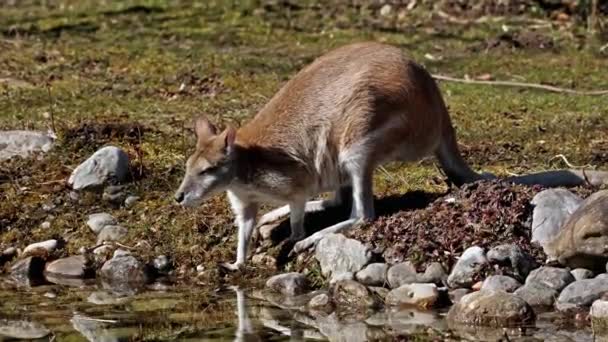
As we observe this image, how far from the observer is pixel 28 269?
8.30 m

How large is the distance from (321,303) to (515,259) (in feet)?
3.39

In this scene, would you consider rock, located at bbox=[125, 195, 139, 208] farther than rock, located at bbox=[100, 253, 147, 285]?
Yes

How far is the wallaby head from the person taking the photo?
769cm

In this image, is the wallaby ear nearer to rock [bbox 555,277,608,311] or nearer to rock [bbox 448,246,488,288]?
rock [bbox 448,246,488,288]

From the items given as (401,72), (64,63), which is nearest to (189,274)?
(401,72)

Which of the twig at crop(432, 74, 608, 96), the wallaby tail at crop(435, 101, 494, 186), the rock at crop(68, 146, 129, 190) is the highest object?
the wallaby tail at crop(435, 101, 494, 186)

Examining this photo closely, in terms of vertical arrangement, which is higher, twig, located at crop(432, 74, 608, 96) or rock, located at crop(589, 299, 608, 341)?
twig, located at crop(432, 74, 608, 96)

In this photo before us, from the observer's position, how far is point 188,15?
16703 mm

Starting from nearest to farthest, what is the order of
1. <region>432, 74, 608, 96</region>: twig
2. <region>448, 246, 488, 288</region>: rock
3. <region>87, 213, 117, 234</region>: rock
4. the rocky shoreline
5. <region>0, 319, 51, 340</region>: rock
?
<region>0, 319, 51, 340</region>: rock < the rocky shoreline < <region>448, 246, 488, 288</region>: rock < <region>87, 213, 117, 234</region>: rock < <region>432, 74, 608, 96</region>: twig

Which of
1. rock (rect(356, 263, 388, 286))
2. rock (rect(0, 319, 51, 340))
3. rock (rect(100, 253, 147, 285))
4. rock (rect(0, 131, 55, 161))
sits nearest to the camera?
rock (rect(0, 319, 51, 340))

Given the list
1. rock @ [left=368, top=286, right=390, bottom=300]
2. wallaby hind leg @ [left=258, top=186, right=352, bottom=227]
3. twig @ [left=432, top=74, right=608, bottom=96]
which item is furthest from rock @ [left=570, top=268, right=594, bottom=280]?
twig @ [left=432, top=74, right=608, bottom=96]

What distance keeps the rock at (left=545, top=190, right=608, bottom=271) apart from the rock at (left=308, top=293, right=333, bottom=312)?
1.21m

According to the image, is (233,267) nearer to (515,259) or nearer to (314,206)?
(314,206)

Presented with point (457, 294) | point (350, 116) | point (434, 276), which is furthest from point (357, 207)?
point (457, 294)
